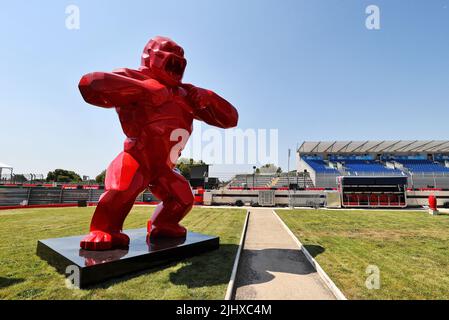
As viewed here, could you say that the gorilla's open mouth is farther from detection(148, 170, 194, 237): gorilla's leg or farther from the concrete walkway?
the concrete walkway

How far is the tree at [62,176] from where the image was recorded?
188 ft

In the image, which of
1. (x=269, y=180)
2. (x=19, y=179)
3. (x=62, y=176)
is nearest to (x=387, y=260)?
(x=269, y=180)

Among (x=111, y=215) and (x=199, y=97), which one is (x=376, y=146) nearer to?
(x=199, y=97)

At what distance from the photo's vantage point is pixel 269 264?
5.10 metres

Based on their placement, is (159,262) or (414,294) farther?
(159,262)

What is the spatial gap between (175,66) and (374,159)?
161 ft

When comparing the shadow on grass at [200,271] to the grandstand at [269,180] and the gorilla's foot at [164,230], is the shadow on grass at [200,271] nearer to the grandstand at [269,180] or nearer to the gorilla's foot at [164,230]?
the gorilla's foot at [164,230]

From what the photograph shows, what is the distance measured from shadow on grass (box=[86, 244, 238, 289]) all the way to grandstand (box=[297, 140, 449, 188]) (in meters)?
33.6

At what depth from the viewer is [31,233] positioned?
7652 mm

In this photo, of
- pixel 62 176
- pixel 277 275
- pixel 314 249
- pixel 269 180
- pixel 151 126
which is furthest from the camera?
pixel 62 176
